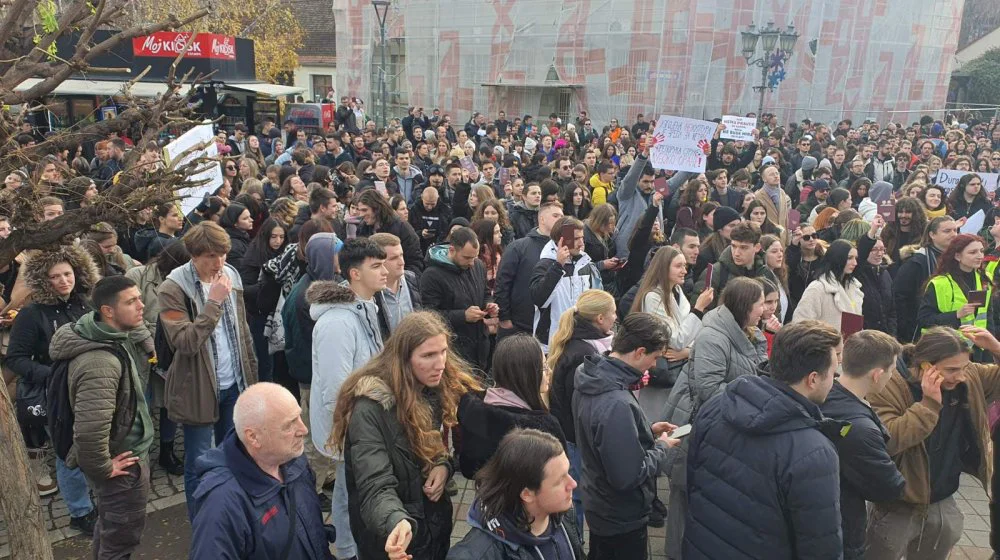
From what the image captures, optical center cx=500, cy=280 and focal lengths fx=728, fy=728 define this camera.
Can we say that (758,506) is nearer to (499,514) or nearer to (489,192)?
(499,514)

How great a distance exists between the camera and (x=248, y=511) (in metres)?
2.55

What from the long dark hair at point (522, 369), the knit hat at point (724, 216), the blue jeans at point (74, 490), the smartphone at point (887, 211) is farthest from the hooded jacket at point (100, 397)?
the smartphone at point (887, 211)

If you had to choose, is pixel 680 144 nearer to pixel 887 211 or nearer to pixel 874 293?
pixel 887 211

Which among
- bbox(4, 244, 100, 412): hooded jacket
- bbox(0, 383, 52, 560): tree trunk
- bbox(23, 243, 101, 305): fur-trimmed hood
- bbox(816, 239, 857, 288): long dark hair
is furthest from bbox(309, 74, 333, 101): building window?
bbox(0, 383, 52, 560): tree trunk

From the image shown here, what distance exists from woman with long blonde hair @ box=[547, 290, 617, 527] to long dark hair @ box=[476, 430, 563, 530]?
143cm

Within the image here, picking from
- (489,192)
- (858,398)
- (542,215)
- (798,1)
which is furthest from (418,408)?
(798,1)

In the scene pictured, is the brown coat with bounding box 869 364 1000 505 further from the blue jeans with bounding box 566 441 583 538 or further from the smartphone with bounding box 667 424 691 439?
the blue jeans with bounding box 566 441 583 538

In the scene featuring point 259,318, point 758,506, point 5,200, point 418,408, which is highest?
point 5,200

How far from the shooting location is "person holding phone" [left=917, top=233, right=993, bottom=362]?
5.62m

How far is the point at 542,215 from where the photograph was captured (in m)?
6.01

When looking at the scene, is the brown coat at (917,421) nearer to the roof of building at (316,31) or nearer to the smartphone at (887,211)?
the smartphone at (887,211)

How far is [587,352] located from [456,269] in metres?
1.83

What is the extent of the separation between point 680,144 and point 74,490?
6.96 meters

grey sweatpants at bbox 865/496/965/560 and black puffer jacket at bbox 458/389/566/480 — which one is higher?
black puffer jacket at bbox 458/389/566/480
